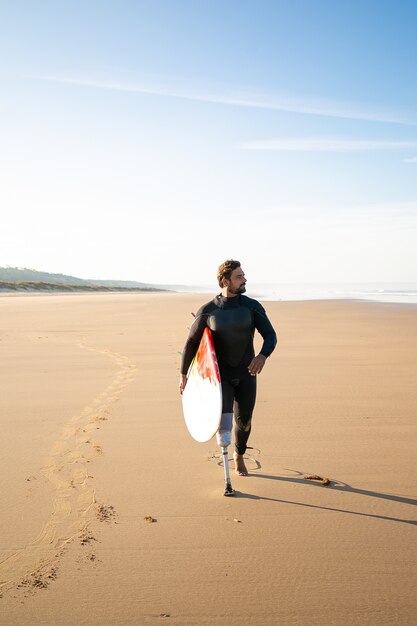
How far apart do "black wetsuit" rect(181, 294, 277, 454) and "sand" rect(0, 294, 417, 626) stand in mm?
725

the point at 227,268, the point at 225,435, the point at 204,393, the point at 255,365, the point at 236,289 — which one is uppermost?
the point at 227,268

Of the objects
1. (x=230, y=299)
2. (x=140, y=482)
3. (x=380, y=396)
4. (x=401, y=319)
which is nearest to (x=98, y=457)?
(x=140, y=482)

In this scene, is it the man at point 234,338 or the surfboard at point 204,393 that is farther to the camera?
the man at point 234,338

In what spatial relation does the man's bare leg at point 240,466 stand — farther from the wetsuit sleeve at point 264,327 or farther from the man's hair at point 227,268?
the man's hair at point 227,268

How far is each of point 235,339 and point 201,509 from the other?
4.50 feet

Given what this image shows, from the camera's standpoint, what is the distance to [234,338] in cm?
449

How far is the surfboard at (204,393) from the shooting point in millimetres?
4344

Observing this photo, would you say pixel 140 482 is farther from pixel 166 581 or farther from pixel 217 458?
pixel 166 581

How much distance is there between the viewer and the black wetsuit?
176 inches

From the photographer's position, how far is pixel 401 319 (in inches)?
744

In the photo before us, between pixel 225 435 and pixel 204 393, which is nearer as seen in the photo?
pixel 225 435

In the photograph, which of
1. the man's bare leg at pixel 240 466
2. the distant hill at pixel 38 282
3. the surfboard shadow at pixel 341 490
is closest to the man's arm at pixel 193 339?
the man's bare leg at pixel 240 466

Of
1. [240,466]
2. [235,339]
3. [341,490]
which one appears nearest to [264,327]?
[235,339]

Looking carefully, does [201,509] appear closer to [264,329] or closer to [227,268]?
[264,329]
